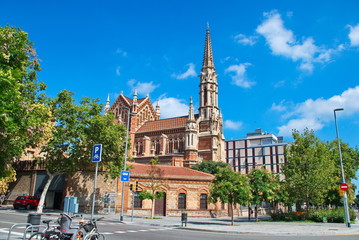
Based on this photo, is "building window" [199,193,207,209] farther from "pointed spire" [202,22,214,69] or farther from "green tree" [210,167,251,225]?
"pointed spire" [202,22,214,69]

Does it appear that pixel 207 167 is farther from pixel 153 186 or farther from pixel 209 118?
pixel 153 186

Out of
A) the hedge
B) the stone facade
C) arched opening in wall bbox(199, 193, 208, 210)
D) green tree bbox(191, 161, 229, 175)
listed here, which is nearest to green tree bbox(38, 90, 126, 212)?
the stone facade

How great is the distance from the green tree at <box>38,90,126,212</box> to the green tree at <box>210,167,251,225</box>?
39.0 feet

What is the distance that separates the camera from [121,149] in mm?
31625

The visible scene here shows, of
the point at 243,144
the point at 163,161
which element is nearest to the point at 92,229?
the point at 163,161

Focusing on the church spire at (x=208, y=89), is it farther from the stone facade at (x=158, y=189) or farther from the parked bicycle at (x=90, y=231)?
the parked bicycle at (x=90, y=231)

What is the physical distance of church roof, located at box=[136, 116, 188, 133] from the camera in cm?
7300

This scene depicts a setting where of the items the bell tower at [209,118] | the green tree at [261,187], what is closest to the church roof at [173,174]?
the green tree at [261,187]

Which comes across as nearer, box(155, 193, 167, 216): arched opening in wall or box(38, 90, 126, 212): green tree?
box(38, 90, 126, 212): green tree

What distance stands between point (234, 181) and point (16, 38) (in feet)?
62.6

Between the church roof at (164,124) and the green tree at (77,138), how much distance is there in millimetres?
40729

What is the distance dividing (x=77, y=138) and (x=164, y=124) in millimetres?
46248

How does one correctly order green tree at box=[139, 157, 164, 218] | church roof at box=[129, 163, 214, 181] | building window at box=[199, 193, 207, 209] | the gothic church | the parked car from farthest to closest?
the gothic church < building window at box=[199, 193, 207, 209] < church roof at box=[129, 163, 214, 181] < the parked car < green tree at box=[139, 157, 164, 218]

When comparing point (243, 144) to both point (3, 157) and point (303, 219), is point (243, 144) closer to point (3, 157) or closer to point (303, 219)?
point (303, 219)
